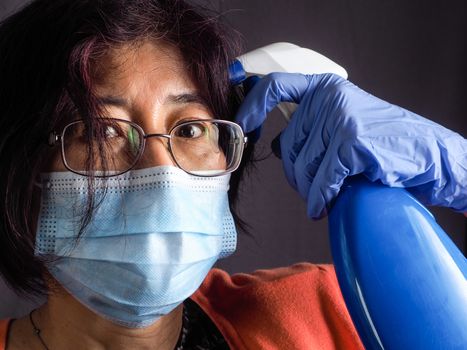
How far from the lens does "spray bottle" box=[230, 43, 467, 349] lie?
2.69ft

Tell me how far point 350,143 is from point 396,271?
21cm

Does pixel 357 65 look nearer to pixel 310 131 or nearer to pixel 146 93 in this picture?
pixel 310 131

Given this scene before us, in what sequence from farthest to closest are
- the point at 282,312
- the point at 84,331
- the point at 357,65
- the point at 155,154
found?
the point at 357,65 → the point at 282,312 → the point at 84,331 → the point at 155,154

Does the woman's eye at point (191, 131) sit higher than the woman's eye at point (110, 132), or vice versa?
the woman's eye at point (110, 132)

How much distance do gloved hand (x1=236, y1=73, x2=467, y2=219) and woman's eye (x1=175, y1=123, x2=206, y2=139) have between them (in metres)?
0.08

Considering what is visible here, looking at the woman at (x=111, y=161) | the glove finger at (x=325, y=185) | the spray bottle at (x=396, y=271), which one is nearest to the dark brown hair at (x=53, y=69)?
the woman at (x=111, y=161)

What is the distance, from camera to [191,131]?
1.06m

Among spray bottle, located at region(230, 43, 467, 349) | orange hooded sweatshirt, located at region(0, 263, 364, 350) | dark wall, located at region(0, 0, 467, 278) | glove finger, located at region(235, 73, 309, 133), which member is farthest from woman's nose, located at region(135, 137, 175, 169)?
dark wall, located at region(0, 0, 467, 278)

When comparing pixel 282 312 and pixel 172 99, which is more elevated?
pixel 172 99

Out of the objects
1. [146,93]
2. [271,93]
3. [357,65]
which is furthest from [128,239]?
[357,65]

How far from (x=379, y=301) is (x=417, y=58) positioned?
1283mm

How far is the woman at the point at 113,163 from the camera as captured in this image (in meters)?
0.95

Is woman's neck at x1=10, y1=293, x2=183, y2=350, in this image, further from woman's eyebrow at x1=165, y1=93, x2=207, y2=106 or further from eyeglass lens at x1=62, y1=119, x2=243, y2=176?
woman's eyebrow at x1=165, y1=93, x2=207, y2=106

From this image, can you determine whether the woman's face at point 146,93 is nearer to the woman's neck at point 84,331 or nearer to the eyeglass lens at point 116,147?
the eyeglass lens at point 116,147
